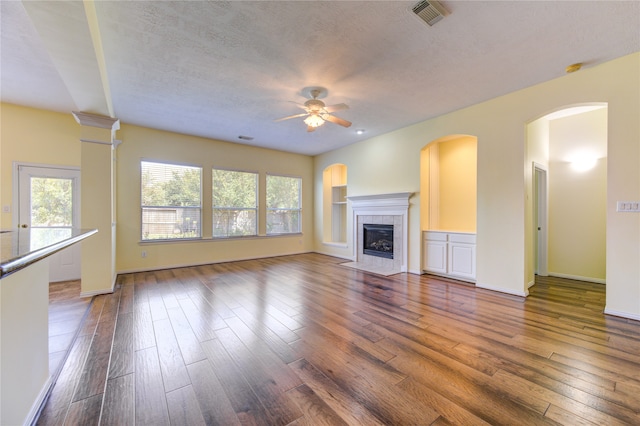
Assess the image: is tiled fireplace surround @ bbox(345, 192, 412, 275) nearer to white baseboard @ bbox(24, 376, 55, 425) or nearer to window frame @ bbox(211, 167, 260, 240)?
window frame @ bbox(211, 167, 260, 240)

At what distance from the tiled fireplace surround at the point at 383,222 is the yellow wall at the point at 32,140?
5.61 meters

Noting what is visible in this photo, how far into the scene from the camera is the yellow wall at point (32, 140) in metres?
4.04

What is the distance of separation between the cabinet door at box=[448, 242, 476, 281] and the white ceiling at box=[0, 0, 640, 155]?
2.37 meters

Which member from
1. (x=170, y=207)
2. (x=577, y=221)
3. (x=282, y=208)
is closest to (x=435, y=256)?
(x=577, y=221)

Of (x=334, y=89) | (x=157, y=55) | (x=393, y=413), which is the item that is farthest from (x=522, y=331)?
(x=157, y=55)

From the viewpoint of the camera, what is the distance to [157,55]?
284 cm

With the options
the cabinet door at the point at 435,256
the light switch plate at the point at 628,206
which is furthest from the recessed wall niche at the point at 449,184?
the light switch plate at the point at 628,206

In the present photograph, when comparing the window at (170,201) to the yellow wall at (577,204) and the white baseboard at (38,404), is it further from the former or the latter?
the yellow wall at (577,204)

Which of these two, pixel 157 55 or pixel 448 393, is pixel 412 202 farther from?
pixel 157 55

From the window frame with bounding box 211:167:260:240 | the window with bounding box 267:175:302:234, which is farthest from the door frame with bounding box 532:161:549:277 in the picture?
the window frame with bounding box 211:167:260:240

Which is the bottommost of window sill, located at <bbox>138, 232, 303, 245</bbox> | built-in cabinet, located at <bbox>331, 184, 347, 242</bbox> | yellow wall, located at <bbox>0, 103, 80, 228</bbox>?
window sill, located at <bbox>138, 232, 303, 245</bbox>

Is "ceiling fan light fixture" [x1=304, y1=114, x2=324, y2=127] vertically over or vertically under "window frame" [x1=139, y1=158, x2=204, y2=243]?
over

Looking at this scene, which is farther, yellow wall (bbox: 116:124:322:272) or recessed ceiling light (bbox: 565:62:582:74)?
yellow wall (bbox: 116:124:322:272)

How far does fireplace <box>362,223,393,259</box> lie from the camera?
5.67 m
